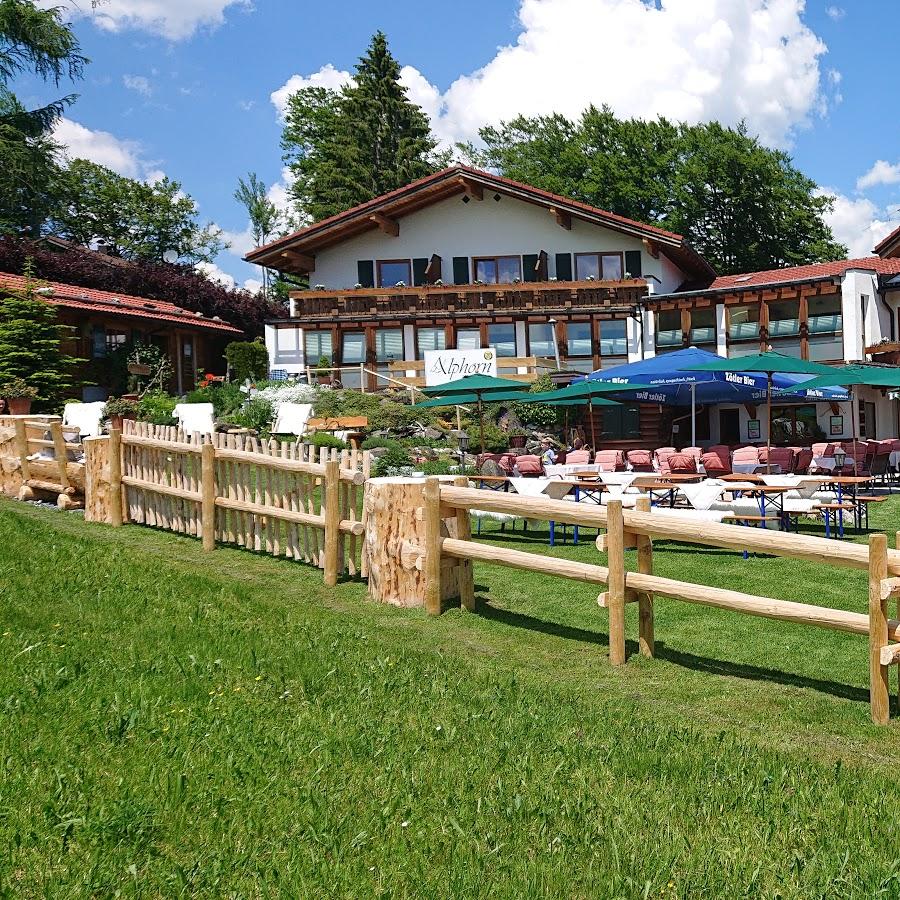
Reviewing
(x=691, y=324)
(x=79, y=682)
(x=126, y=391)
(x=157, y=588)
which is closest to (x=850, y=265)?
(x=691, y=324)

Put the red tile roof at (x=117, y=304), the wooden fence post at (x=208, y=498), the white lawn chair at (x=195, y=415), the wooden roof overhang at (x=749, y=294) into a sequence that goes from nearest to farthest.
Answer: the wooden fence post at (x=208, y=498) < the white lawn chair at (x=195, y=415) < the red tile roof at (x=117, y=304) < the wooden roof overhang at (x=749, y=294)

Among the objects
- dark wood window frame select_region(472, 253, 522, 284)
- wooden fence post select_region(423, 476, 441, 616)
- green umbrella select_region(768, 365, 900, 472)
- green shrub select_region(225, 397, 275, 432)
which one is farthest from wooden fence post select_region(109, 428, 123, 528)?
dark wood window frame select_region(472, 253, 522, 284)

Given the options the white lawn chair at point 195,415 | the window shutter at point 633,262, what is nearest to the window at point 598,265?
the window shutter at point 633,262

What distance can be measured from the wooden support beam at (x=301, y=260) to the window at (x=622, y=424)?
13.6m

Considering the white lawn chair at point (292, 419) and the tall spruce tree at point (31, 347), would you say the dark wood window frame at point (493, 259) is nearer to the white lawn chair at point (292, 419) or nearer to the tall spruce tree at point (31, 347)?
the white lawn chair at point (292, 419)

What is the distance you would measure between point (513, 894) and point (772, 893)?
0.92 meters

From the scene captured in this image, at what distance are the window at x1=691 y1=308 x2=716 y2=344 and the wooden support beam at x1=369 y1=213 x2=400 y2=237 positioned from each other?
37.9 feet

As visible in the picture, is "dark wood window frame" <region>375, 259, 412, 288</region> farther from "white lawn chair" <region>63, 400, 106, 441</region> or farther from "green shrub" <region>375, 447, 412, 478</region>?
"green shrub" <region>375, 447, 412, 478</region>

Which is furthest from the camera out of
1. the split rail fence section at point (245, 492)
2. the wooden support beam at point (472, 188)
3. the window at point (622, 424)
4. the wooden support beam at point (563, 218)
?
the wooden support beam at point (563, 218)

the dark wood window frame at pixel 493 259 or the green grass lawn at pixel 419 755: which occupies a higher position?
the dark wood window frame at pixel 493 259

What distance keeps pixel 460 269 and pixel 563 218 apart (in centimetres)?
428

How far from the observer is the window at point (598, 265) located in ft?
117

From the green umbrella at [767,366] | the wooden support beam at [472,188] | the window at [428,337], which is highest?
the wooden support beam at [472,188]

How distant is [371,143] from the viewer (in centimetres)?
5097
